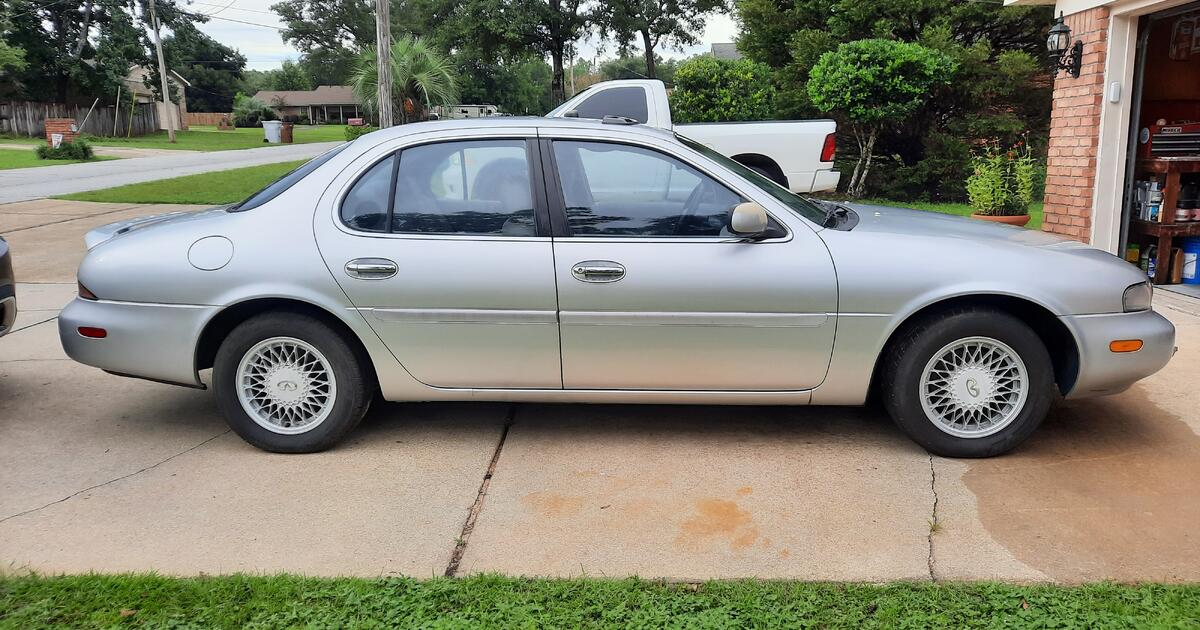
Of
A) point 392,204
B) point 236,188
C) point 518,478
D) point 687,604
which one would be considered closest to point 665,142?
point 392,204

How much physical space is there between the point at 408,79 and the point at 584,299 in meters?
18.7

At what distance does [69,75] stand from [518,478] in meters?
48.7

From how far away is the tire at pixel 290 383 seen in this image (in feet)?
14.4

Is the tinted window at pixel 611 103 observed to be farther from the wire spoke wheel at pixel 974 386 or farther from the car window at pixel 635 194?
the wire spoke wheel at pixel 974 386

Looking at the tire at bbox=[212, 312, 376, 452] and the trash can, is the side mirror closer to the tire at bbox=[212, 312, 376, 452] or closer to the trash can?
the tire at bbox=[212, 312, 376, 452]

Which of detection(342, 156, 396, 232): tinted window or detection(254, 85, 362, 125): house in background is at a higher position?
detection(254, 85, 362, 125): house in background

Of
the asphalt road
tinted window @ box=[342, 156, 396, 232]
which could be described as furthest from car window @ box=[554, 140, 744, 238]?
the asphalt road

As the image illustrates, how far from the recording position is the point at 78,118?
44125 mm

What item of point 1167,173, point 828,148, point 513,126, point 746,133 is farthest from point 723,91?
point 513,126

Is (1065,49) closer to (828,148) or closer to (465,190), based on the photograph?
(828,148)

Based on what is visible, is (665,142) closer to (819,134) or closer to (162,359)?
(162,359)

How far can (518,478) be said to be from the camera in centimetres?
421

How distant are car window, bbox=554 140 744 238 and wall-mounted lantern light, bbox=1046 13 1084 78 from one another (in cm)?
630

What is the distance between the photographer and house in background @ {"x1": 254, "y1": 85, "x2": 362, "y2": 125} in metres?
85.8
